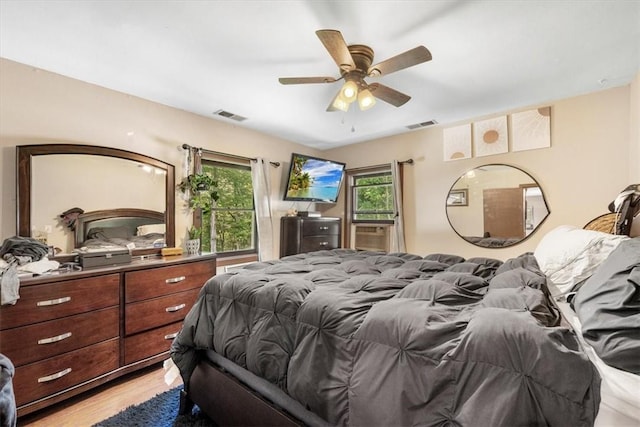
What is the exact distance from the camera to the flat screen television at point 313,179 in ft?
13.9

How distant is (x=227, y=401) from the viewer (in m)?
1.49

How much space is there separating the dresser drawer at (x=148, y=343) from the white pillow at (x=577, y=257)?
9.54ft

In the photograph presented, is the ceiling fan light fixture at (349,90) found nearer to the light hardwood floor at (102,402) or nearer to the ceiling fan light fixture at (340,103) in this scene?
the ceiling fan light fixture at (340,103)

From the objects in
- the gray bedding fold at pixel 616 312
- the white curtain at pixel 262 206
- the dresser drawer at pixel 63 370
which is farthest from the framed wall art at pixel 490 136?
the dresser drawer at pixel 63 370

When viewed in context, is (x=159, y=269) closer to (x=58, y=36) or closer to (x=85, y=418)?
(x=85, y=418)

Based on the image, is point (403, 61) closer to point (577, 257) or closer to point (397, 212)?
point (577, 257)

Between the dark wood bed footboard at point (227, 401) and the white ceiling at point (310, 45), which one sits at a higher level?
the white ceiling at point (310, 45)

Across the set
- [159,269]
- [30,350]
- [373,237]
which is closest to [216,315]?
[159,269]

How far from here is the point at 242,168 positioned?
394cm

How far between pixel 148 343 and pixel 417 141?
3913 millimetres

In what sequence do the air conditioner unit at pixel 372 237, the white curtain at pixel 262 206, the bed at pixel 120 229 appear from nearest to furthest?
1. the bed at pixel 120 229
2. the white curtain at pixel 262 206
3. the air conditioner unit at pixel 372 237

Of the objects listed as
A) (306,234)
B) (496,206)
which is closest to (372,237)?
(306,234)

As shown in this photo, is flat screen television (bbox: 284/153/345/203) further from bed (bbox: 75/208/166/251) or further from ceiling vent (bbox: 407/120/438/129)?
bed (bbox: 75/208/166/251)

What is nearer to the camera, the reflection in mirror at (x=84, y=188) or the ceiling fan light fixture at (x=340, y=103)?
the ceiling fan light fixture at (x=340, y=103)
